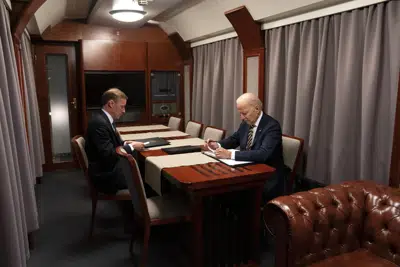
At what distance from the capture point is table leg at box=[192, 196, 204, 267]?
2.18 meters

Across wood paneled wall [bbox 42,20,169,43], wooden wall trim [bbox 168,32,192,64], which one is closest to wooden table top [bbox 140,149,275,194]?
wooden wall trim [bbox 168,32,192,64]

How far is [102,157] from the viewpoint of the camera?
2.86 meters

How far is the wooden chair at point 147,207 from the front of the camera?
2.23 metres

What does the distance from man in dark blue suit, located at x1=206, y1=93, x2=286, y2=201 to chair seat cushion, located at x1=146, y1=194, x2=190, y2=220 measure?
466 mm

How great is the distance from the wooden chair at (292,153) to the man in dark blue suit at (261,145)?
8 cm

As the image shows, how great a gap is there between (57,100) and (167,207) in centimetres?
359

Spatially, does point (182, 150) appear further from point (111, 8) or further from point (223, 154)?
point (111, 8)

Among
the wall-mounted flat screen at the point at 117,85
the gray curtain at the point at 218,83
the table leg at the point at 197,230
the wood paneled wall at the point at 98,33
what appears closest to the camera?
the table leg at the point at 197,230

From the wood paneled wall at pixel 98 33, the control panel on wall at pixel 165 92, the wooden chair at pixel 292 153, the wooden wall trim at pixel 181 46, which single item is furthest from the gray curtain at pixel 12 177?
the wooden wall trim at pixel 181 46

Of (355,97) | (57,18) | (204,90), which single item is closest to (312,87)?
(355,97)

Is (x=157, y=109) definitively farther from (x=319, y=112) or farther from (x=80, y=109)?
(x=319, y=112)

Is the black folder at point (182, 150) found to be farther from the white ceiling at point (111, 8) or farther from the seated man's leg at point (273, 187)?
the white ceiling at point (111, 8)

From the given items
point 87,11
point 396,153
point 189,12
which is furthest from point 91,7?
point 396,153

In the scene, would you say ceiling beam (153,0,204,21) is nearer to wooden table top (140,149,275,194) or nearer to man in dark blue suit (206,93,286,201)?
man in dark blue suit (206,93,286,201)
